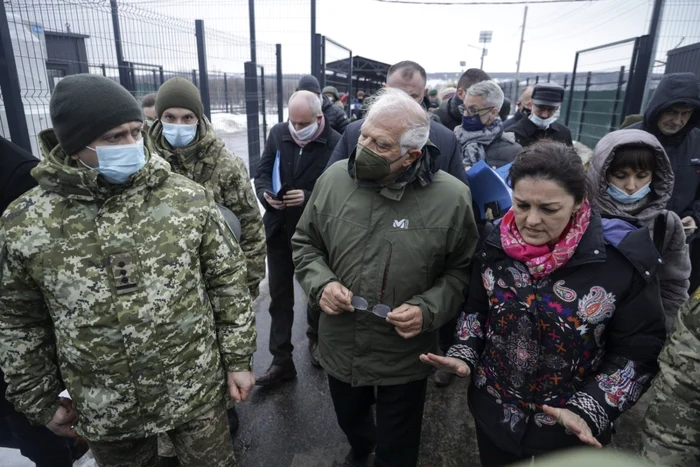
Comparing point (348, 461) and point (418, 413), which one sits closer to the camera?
point (418, 413)

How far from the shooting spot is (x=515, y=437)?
1.60 metres

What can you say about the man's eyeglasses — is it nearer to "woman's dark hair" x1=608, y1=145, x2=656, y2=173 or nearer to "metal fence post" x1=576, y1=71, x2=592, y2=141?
"woman's dark hair" x1=608, y1=145, x2=656, y2=173

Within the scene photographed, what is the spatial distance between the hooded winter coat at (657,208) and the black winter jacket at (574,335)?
31 cm

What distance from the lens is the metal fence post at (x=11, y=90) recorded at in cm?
278

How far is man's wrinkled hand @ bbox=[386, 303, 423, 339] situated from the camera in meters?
1.75

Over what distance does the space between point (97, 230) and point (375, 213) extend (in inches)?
42.7

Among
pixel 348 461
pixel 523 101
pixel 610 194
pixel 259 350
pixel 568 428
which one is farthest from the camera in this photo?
pixel 523 101

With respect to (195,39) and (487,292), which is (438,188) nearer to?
(487,292)

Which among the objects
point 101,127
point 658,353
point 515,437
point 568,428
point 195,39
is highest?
point 195,39

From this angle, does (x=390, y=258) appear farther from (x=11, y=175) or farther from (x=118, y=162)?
(x=11, y=175)

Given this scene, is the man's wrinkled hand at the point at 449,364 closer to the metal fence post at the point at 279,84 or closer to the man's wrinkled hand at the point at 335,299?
the man's wrinkled hand at the point at 335,299

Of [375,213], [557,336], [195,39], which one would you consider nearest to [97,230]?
[375,213]

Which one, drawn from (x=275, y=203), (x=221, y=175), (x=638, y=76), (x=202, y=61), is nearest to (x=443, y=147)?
(x=275, y=203)

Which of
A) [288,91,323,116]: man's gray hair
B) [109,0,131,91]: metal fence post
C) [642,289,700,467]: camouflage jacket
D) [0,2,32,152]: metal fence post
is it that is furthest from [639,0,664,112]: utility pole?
[0,2,32,152]: metal fence post
